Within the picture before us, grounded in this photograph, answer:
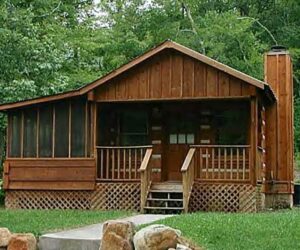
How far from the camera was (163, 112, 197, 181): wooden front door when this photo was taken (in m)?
16.4

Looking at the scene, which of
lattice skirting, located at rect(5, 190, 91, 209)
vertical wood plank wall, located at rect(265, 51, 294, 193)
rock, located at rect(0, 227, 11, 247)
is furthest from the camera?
vertical wood plank wall, located at rect(265, 51, 294, 193)

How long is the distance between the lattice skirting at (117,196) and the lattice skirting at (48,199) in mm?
276

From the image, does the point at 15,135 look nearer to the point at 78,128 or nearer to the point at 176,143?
the point at 78,128

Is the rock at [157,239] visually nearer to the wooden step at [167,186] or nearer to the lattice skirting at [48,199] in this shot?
the wooden step at [167,186]

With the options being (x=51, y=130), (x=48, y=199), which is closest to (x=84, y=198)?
(x=48, y=199)

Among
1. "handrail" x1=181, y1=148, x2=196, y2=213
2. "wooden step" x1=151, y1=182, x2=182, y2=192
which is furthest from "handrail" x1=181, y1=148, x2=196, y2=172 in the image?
"wooden step" x1=151, y1=182, x2=182, y2=192

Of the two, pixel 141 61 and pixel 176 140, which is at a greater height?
pixel 141 61

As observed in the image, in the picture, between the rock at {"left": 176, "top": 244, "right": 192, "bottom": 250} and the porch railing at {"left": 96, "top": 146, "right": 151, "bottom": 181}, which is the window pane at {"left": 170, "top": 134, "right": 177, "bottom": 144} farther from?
the rock at {"left": 176, "top": 244, "right": 192, "bottom": 250}

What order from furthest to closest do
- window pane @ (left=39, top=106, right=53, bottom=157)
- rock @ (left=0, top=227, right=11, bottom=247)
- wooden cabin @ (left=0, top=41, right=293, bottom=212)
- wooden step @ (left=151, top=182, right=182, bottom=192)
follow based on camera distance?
1. window pane @ (left=39, top=106, right=53, bottom=157)
2. wooden step @ (left=151, top=182, right=182, bottom=192)
3. wooden cabin @ (left=0, top=41, right=293, bottom=212)
4. rock @ (left=0, top=227, right=11, bottom=247)

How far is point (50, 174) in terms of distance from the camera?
16141 mm

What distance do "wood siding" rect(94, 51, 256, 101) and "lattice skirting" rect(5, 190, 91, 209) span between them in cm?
259

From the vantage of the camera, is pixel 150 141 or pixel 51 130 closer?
pixel 51 130

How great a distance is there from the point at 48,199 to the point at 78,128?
205 centimetres

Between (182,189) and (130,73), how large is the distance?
3241 millimetres
